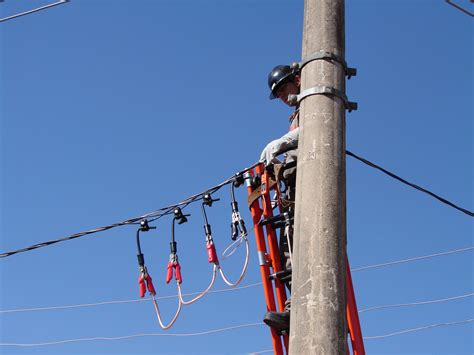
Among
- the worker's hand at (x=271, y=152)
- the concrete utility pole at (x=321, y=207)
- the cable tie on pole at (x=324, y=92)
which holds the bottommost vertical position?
the concrete utility pole at (x=321, y=207)

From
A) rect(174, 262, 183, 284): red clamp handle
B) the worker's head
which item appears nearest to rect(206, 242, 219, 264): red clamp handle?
rect(174, 262, 183, 284): red clamp handle

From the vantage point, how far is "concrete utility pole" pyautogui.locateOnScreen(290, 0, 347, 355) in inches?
164

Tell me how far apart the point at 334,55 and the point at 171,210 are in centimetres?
282

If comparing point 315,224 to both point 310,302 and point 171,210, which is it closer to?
point 310,302

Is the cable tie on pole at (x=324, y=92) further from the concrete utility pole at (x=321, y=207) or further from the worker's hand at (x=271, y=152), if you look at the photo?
the worker's hand at (x=271, y=152)

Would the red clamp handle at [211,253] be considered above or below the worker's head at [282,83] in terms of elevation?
below

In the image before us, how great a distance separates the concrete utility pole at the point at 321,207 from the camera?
13.7 feet

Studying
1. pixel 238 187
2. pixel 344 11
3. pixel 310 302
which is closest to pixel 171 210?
pixel 238 187

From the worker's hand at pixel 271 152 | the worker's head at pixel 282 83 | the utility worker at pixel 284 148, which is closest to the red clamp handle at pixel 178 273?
the utility worker at pixel 284 148

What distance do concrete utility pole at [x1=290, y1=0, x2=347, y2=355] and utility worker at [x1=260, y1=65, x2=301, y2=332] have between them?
36 centimetres

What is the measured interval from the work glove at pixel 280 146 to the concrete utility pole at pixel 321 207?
129 centimetres

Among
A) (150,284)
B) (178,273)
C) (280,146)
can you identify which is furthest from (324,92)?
(150,284)

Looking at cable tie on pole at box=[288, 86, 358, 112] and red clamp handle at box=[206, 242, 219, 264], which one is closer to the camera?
cable tie on pole at box=[288, 86, 358, 112]

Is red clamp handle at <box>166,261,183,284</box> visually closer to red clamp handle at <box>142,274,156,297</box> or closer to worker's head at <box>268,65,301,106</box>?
red clamp handle at <box>142,274,156,297</box>
